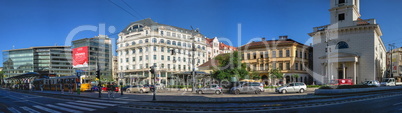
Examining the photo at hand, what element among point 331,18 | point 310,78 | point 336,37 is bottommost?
point 310,78

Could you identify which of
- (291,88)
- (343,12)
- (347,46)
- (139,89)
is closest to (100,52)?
(139,89)

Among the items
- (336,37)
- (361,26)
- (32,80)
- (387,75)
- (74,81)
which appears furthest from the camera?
(387,75)

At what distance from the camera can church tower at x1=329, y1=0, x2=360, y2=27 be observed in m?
47.1

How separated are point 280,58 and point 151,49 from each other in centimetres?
3379

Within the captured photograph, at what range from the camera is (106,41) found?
109250 millimetres

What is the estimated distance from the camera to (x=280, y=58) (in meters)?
→ 54.2

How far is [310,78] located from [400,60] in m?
43.3

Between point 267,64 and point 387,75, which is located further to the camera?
point 387,75

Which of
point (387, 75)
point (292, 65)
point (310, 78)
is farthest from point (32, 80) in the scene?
point (387, 75)

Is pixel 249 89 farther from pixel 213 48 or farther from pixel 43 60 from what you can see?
pixel 43 60

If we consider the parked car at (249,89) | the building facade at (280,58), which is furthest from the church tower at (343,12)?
the parked car at (249,89)

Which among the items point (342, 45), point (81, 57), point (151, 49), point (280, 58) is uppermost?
point (151, 49)

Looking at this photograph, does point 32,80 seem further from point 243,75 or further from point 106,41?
point 106,41

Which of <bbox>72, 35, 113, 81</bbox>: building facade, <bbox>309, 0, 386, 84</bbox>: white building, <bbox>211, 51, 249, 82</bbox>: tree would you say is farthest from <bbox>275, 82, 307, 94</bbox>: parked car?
<bbox>72, 35, 113, 81</bbox>: building facade
